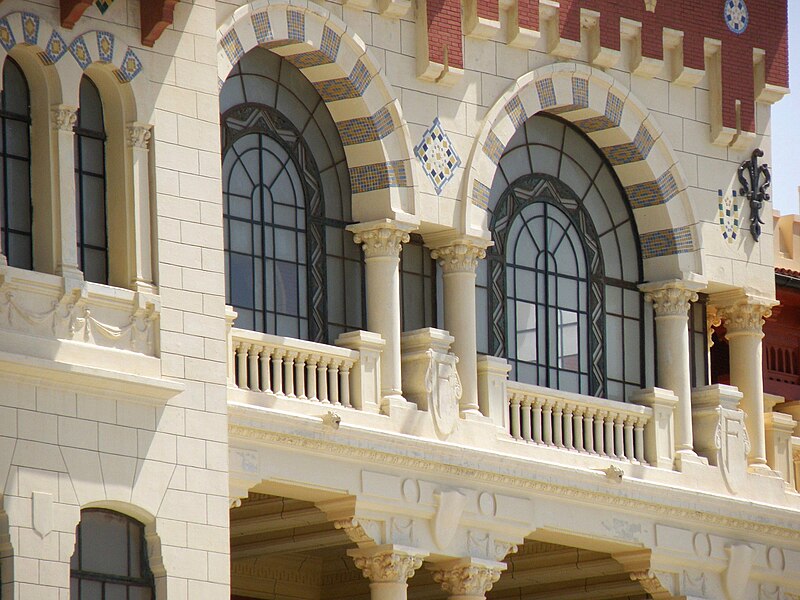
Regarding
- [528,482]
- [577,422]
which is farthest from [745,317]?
[528,482]

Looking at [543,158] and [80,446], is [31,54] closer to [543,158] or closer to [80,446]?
[80,446]

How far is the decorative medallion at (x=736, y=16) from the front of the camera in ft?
114

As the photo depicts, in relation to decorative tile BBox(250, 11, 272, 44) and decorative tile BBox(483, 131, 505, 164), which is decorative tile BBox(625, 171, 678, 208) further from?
decorative tile BBox(250, 11, 272, 44)

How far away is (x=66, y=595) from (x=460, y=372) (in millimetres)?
7109

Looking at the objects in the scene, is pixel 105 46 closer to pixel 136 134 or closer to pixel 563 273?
pixel 136 134

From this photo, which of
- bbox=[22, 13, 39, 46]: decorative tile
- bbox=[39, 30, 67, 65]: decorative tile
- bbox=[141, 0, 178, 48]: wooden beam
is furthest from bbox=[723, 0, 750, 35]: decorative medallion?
bbox=[22, 13, 39, 46]: decorative tile

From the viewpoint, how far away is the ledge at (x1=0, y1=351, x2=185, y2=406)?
25.3m

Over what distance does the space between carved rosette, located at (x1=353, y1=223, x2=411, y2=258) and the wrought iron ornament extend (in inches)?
233

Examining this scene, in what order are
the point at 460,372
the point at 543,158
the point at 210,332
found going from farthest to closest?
the point at 543,158 < the point at 460,372 < the point at 210,332

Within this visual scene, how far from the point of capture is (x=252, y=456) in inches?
1126

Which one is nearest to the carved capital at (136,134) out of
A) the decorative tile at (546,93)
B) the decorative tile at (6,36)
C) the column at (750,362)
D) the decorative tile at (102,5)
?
the decorative tile at (102,5)

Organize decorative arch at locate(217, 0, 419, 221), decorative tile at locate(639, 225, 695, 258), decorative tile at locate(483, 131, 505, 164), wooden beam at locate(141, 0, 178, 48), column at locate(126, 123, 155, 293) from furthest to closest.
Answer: decorative tile at locate(639, 225, 695, 258) < decorative tile at locate(483, 131, 505, 164) < decorative arch at locate(217, 0, 419, 221) < wooden beam at locate(141, 0, 178, 48) < column at locate(126, 123, 155, 293)

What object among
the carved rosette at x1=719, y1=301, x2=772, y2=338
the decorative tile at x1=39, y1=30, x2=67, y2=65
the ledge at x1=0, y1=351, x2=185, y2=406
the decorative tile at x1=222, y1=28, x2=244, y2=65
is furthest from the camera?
the carved rosette at x1=719, y1=301, x2=772, y2=338

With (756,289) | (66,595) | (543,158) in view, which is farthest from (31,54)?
(756,289)
